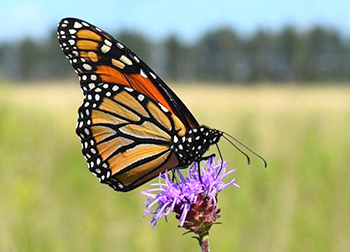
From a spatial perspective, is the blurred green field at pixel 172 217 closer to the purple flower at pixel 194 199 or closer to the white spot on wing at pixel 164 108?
the white spot on wing at pixel 164 108

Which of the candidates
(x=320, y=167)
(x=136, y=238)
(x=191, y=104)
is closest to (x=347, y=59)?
(x=191, y=104)

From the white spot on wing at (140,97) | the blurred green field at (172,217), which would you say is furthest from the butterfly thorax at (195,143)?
the blurred green field at (172,217)

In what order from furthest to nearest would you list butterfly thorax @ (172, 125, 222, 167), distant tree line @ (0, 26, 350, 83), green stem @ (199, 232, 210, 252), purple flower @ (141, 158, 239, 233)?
distant tree line @ (0, 26, 350, 83), butterfly thorax @ (172, 125, 222, 167), purple flower @ (141, 158, 239, 233), green stem @ (199, 232, 210, 252)

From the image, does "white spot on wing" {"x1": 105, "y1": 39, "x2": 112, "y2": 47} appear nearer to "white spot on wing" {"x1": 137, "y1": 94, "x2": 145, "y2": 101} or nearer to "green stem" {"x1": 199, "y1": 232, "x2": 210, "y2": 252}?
"white spot on wing" {"x1": 137, "y1": 94, "x2": 145, "y2": 101}

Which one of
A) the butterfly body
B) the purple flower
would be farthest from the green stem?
the butterfly body

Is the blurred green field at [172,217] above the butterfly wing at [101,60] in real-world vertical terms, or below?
below

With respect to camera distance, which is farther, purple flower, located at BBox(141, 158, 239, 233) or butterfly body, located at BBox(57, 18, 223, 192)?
butterfly body, located at BBox(57, 18, 223, 192)

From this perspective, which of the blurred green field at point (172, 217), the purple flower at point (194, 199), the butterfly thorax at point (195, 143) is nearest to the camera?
the purple flower at point (194, 199)

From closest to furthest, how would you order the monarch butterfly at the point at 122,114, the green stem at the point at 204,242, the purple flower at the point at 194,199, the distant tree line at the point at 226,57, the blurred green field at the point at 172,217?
the green stem at the point at 204,242, the purple flower at the point at 194,199, the monarch butterfly at the point at 122,114, the blurred green field at the point at 172,217, the distant tree line at the point at 226,57
